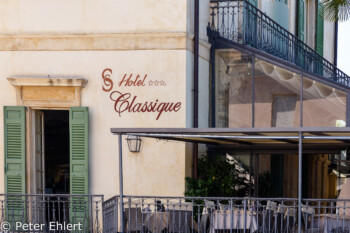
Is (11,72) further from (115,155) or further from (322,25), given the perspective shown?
(322,25)

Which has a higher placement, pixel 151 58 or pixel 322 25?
pixel 322 25

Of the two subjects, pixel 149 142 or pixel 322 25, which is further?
pixel 322 25

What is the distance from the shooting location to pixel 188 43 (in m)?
14.7

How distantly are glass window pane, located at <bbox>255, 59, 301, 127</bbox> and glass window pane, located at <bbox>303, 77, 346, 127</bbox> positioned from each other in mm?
209

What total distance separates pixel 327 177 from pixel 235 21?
4.02 m

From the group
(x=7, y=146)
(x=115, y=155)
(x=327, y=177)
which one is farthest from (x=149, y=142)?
(x=327, y=177)

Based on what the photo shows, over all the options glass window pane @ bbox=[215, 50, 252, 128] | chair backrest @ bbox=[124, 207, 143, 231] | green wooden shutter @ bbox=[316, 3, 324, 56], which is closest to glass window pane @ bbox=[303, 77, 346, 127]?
glass window pane @ bbox=[215, 50, 252, 128]

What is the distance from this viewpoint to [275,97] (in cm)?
1534

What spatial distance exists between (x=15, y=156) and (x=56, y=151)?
4246 mm

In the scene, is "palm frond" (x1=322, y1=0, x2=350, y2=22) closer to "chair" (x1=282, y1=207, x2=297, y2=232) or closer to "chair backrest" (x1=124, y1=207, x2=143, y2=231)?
"chair" (x1=282, y1=207, x2=297, y2=232)

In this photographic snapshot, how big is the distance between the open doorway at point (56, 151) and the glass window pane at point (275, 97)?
5.53m

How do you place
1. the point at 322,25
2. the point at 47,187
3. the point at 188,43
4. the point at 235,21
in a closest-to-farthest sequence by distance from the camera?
the point at 188,43 → the point at 235,21 → the point at 47,187 → the point at 322,25

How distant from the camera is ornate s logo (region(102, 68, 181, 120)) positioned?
1473 centimetres
